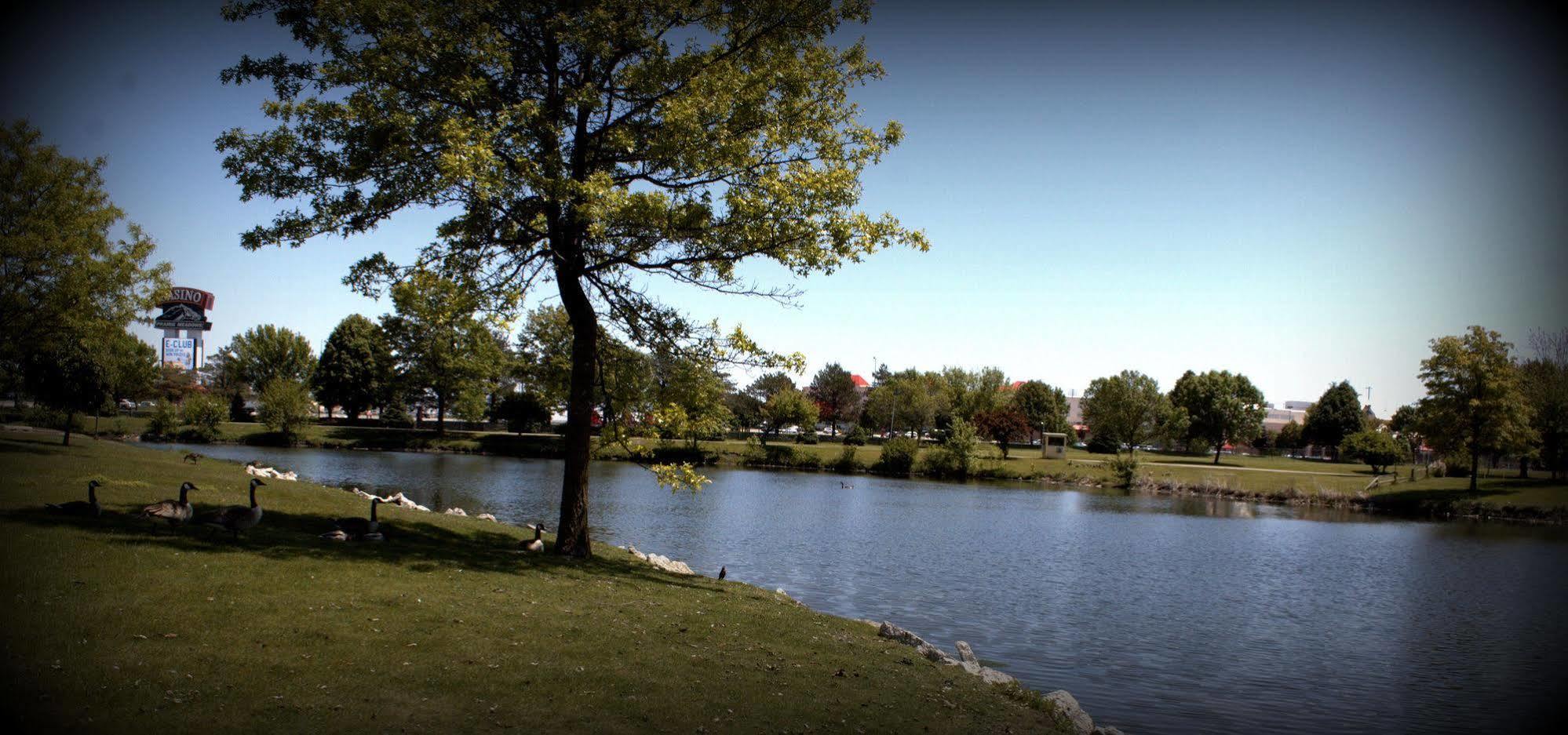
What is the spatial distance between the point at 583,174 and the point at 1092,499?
159 ft

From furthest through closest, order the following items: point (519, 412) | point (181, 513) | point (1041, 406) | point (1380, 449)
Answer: point (1041, 406), point (519, 412), point (1380, 449), point (181, 513)

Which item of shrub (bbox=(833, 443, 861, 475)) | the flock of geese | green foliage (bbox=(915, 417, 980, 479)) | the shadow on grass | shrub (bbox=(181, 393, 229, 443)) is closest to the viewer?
the shadow on grass

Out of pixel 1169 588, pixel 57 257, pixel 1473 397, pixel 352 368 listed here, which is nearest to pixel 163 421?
pixel 352 368

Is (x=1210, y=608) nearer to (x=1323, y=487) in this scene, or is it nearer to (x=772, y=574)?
(x=772, y=574)

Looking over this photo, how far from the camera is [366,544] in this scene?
592 inches

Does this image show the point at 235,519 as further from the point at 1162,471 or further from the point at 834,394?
the point at 834,394

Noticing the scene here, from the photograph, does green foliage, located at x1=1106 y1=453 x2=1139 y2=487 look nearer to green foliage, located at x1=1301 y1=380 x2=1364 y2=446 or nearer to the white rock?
green foliage, located at x1=1301 y1=380 x2=1364 y2=446

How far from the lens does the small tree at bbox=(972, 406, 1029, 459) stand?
94.4 m

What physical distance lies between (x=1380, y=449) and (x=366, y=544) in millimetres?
84698

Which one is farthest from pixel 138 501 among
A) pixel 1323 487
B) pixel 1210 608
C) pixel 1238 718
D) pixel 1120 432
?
pixel 1120 432

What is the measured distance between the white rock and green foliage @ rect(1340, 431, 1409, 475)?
77050 mm

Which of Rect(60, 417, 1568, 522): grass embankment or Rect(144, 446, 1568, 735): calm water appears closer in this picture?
Rect(144, 446, 1568, 735): calm water

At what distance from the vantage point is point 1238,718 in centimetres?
1398

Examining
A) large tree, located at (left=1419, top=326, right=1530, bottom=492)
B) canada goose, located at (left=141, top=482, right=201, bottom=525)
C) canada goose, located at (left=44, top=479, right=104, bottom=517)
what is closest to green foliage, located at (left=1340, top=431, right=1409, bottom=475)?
large tree, located at (left=1419, top=326, right=1530, bottom=492)
